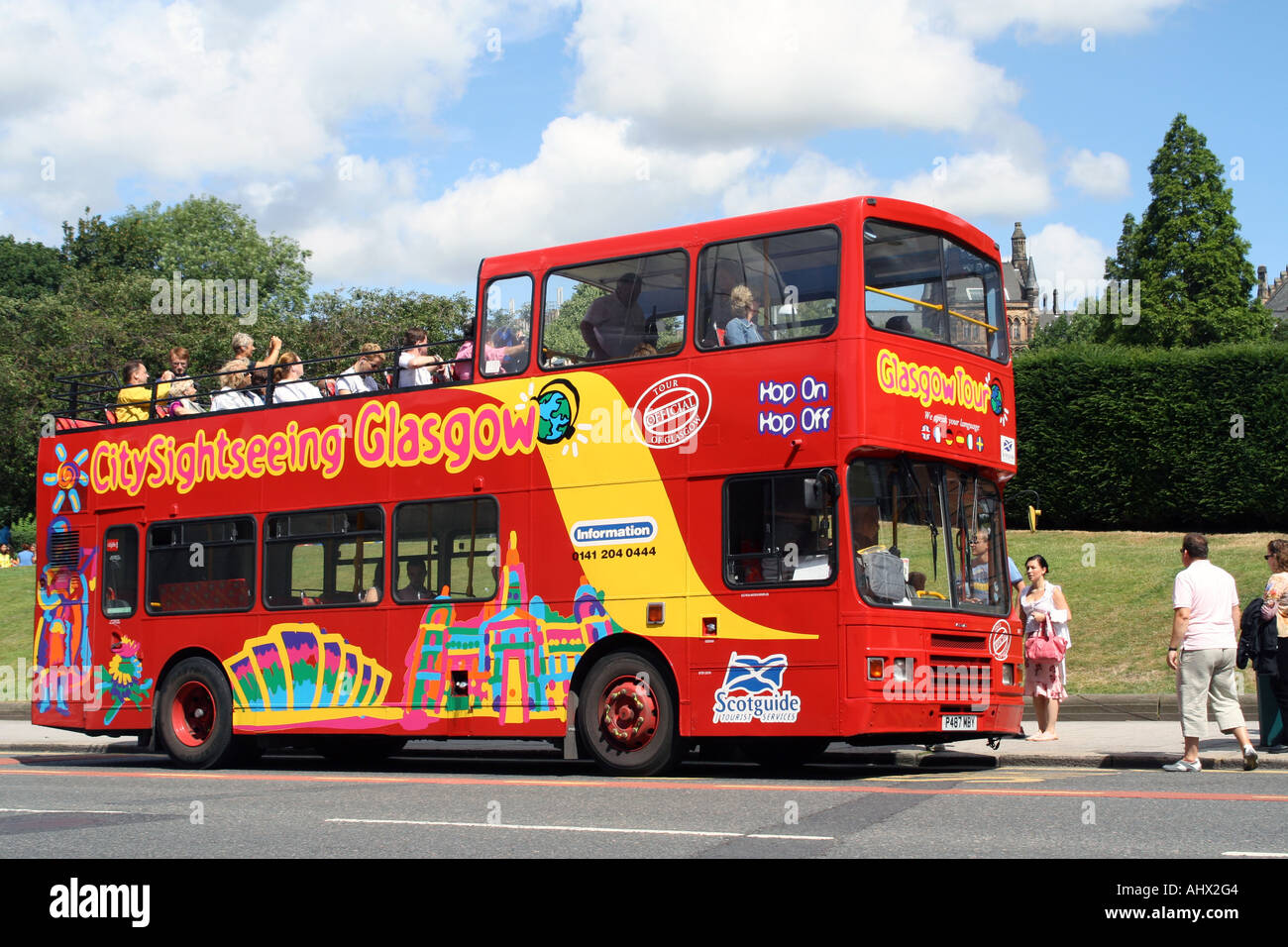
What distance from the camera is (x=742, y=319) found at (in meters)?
12.9

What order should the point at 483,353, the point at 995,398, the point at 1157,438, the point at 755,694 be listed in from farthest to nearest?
the point at 1157,438 < the point at 483,353 < the point at 995,398 < the point at 755,694

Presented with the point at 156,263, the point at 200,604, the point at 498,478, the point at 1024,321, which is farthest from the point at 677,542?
the point at 1024,321

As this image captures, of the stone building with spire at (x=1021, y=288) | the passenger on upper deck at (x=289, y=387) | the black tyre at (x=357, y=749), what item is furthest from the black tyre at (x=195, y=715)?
the stone building with spire at (x=1021, y=288)

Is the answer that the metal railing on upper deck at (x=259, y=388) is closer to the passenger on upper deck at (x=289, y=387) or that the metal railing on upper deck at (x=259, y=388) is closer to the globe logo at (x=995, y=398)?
the passenger on upper deck at (x=289, y=387)

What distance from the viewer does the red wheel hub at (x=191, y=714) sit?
54.2 ft

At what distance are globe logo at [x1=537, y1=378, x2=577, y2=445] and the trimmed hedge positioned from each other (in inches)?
796

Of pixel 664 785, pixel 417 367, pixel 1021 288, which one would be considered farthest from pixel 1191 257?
pixel 1021 288

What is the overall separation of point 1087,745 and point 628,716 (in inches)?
195

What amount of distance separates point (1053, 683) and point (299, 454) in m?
8.18

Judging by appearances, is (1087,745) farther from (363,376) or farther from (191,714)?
(191,714)

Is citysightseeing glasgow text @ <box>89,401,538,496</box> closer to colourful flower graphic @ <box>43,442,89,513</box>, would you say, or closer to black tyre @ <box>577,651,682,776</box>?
colourful flower graphic @ <box>43,442,89,513</box>

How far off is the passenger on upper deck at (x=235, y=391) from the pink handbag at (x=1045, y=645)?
8.58 metres

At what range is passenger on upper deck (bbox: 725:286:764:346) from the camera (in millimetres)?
12836

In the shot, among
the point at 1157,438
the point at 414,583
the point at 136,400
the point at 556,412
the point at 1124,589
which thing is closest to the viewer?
the point at 556,412
